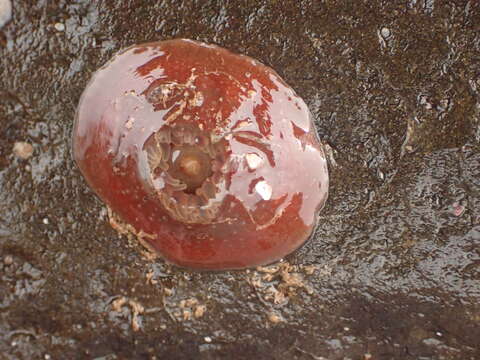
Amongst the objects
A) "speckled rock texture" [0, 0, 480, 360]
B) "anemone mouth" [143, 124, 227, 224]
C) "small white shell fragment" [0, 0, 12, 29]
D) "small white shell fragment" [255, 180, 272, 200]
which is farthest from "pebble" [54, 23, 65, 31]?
"small white shell fragment" [255, 180, 272, 200]

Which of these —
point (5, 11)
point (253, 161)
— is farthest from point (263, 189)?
point (5, 11)

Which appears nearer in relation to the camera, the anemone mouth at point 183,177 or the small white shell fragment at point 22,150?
the anemone mouth at point 183,177

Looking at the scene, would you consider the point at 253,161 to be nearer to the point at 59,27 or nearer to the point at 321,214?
the point at 321,214

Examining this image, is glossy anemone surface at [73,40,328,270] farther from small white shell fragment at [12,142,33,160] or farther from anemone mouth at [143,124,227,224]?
small white shell fragment at [12,142,33,160]

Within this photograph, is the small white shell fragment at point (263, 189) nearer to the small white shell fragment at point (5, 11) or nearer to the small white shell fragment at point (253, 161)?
the small white shell fragment at point (253, 161)

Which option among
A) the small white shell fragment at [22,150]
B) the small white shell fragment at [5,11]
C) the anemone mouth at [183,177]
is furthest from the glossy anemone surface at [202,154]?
the small white shell fragment at [5,11]

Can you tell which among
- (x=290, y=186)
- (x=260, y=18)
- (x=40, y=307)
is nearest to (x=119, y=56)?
(x=260, y=18)
